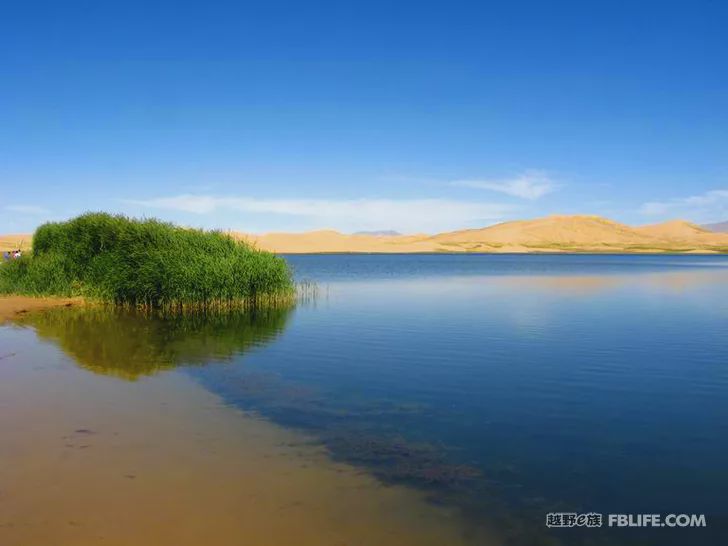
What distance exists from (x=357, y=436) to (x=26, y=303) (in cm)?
2068

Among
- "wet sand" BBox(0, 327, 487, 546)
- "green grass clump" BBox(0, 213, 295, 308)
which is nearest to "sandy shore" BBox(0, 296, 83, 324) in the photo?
"green grass clump" BBox(0, 213, 295, 308)

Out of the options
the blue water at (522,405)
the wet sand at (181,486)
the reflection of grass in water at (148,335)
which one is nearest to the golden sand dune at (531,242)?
the reflection of grass in water at (148,335)

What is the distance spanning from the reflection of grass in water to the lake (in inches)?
5.3

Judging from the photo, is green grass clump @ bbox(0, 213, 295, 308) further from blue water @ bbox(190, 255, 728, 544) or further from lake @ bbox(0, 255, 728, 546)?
lake @ bbox(0, 255, 728, 546)

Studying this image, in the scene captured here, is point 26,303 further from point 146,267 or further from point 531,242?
point 531,242

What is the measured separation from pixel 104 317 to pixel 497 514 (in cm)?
1857

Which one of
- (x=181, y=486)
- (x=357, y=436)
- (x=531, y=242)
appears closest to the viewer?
(x=181, y=486)

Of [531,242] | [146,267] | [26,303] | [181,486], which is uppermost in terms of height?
[531,242]

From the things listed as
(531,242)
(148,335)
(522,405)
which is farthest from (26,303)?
(531,242)

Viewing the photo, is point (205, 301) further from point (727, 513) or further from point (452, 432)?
point (727, 513)

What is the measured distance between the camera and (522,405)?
995 centimetres

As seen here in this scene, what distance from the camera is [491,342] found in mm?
16172

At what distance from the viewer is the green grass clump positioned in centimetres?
2248

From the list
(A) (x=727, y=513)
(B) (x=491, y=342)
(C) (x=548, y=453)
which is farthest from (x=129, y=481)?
(B) (x=491, y=342)
